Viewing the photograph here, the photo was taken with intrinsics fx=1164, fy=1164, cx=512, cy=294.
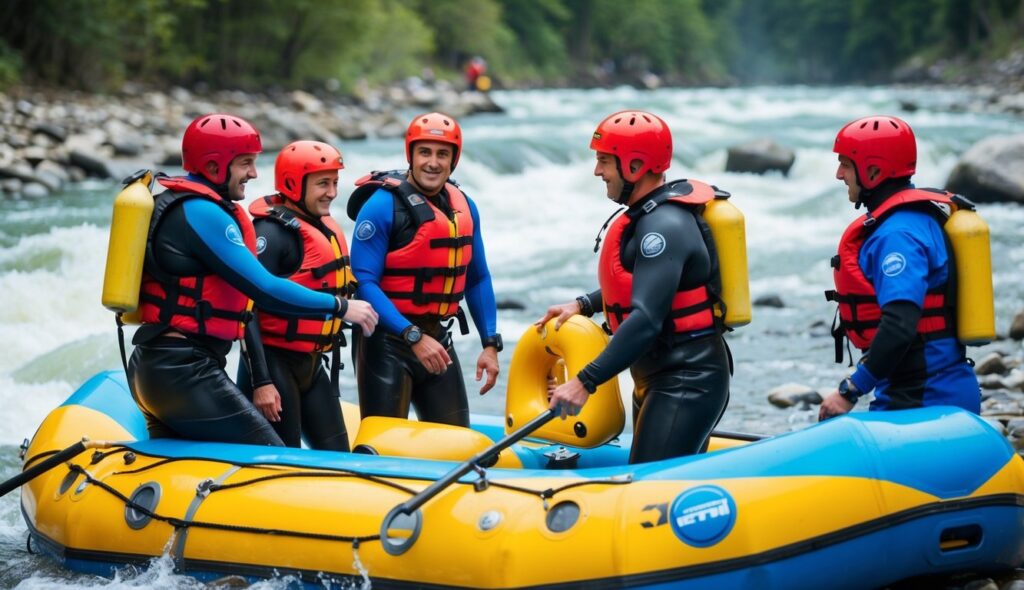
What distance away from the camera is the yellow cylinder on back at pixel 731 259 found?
3.59 m

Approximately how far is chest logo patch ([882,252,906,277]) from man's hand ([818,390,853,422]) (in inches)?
17.2

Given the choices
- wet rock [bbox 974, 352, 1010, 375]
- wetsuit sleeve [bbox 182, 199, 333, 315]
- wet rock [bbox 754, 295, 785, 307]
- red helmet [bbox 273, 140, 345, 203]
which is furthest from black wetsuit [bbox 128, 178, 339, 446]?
wet rock [bbox 754, 295, 785, 307]

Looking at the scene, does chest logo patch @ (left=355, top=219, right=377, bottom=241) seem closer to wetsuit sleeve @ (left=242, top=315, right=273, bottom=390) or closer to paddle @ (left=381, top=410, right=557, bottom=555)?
wetsuit sleeve @ (left=242, top=315, right=273, bottom=390)

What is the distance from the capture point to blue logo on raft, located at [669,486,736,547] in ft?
10.4

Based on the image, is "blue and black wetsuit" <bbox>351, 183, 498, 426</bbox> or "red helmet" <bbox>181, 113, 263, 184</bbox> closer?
"red helmet" <bbox>181, 113, 263, 184</bbox>

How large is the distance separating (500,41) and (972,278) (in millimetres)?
42192

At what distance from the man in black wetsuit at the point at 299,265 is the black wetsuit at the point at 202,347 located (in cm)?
19

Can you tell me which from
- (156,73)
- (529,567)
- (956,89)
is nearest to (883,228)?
(529,567)

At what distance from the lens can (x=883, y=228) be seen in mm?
3453

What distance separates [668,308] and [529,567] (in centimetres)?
85

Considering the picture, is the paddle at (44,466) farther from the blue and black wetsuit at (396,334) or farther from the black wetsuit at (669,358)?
the black wetsuit at (669,358)

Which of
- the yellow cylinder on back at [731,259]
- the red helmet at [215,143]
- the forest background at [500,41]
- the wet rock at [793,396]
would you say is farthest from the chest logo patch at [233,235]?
the forest background at [500,41]

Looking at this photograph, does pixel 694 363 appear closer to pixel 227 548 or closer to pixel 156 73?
pixel 227 548

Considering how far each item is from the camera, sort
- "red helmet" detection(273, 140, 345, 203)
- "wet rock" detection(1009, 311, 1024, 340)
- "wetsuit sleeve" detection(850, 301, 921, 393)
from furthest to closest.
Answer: "wet rock" detection(1009, 311, 1024, 340) → "red helmet" detection(273, 140, 345, 203) → "wetsuit sleeve" detection(850, 301, 921, 393)
